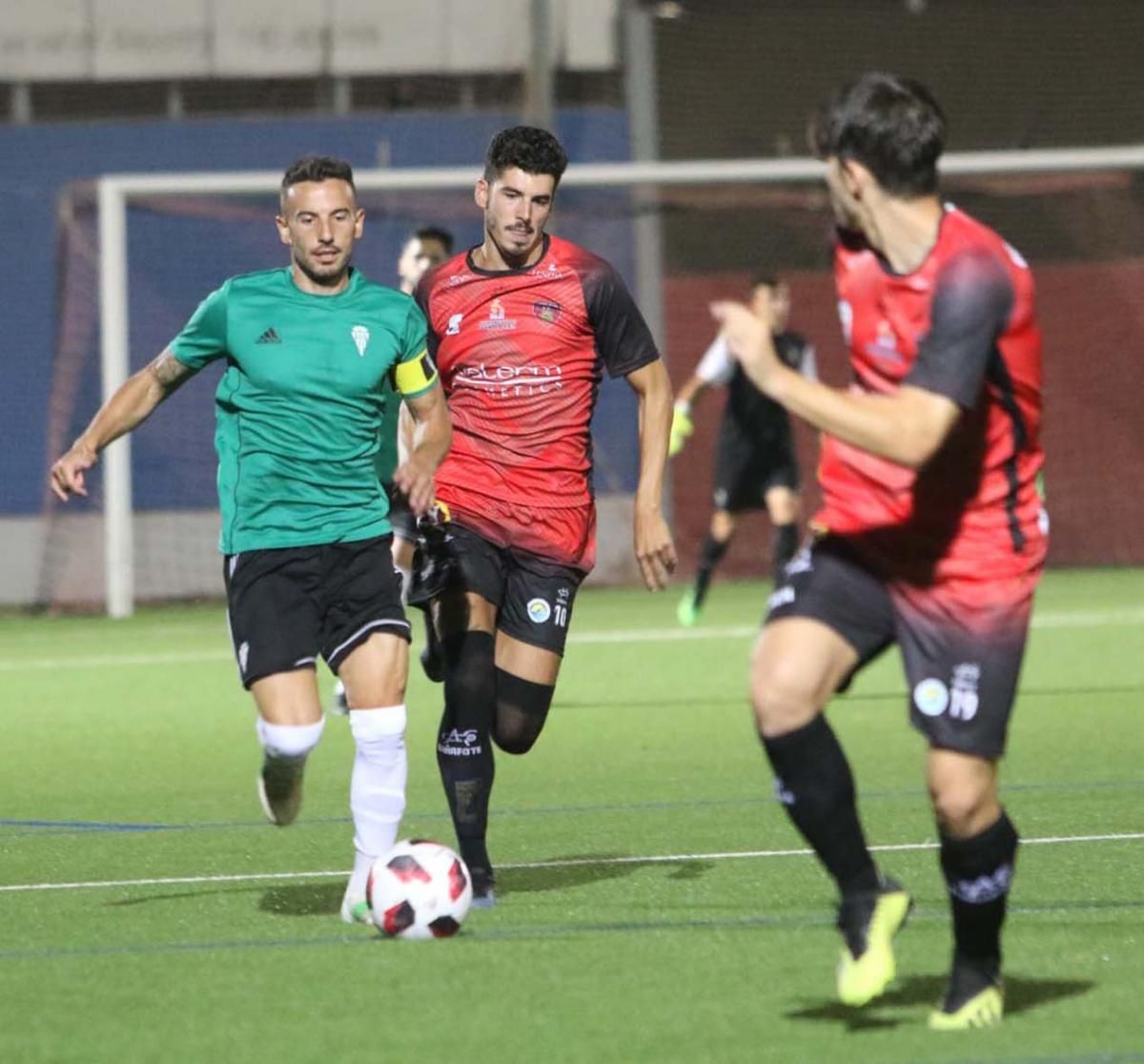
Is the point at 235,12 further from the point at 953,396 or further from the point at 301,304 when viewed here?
the point at 953,396

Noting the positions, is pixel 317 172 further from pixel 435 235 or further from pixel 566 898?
pixel 435 235

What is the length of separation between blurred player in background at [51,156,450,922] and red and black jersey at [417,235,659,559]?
0.48 metres

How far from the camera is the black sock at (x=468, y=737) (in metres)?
7.09

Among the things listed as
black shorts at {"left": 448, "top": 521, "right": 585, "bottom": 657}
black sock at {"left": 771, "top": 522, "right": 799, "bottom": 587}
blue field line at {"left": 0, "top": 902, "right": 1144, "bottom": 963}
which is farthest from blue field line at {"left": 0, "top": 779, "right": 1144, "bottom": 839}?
black sock at {"left": 771, "top": 522, "right": 799, "bottom": 587}

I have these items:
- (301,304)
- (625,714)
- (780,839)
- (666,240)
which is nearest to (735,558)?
(666,240)

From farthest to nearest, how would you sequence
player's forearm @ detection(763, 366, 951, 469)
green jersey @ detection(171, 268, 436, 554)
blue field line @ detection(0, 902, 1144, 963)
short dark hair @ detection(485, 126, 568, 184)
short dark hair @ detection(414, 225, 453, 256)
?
short dark hair @ detection(414, 225, 453, 256), short dark hair @ detection(485, 126, 568, 184), green jersey @ detection(171, 268, 436, 554), blue field line @ detection(0, 902, 1144, 963), player's forearm @ detection(763, 366, 951, 469)

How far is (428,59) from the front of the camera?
20250mm

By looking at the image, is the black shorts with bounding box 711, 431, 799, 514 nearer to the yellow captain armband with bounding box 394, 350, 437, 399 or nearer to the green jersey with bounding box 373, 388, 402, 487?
the green jersey with bounding box 373, 388, 402, 487

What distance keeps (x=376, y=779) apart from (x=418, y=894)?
51 centimetres

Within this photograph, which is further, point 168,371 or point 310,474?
point 168,371

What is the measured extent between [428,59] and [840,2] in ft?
12.0

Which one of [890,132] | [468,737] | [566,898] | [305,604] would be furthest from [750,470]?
[890,132]

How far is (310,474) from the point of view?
6832 millimetres

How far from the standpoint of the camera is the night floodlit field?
5.24 m
